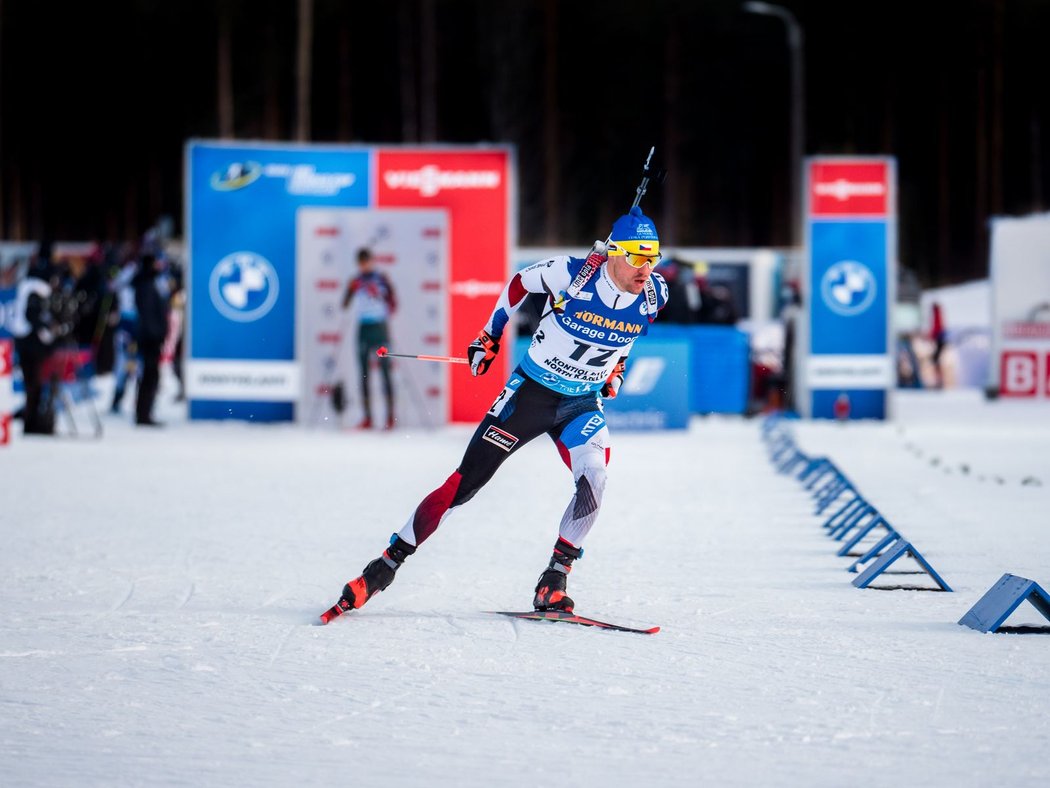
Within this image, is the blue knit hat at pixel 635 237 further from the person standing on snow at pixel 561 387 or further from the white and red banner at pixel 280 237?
the white and red banner at pixel 280 237

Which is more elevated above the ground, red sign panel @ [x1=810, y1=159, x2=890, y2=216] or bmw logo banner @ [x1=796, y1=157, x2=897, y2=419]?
red sign panel @ [x1=810, y1=159, x2=890, y2=216]

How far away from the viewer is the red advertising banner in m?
20.3

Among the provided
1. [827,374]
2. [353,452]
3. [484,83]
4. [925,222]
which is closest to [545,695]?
[353,452]

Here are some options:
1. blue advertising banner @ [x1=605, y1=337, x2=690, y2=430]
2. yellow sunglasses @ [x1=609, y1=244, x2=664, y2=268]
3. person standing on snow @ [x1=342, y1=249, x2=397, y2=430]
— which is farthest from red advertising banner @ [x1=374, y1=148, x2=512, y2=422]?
yellow sunglasses @ [x1=609, y1=244, x2=664, y2=268]

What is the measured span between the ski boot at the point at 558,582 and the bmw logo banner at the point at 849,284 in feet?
50.3

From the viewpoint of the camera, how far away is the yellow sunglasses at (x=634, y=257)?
7227mm

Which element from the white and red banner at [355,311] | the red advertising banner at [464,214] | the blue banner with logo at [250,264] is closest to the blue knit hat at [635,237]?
the white and red banner at [355,311]

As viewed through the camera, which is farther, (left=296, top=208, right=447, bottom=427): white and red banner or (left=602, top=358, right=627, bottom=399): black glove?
(left=296, top=208, right=447, bottom=427): white and red banner

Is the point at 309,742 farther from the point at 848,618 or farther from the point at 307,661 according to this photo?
the point at 848,618

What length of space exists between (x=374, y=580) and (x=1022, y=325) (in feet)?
69.6

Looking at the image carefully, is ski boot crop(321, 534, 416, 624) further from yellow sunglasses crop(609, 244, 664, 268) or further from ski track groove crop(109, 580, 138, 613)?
yellow sunglasses crop(609, 244, 664, 268)

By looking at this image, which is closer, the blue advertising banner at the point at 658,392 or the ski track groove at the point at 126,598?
the ski track groove at the point at 126,598

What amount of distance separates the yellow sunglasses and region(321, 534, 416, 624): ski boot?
62.7 inches

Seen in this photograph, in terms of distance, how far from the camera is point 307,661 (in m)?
6.50
